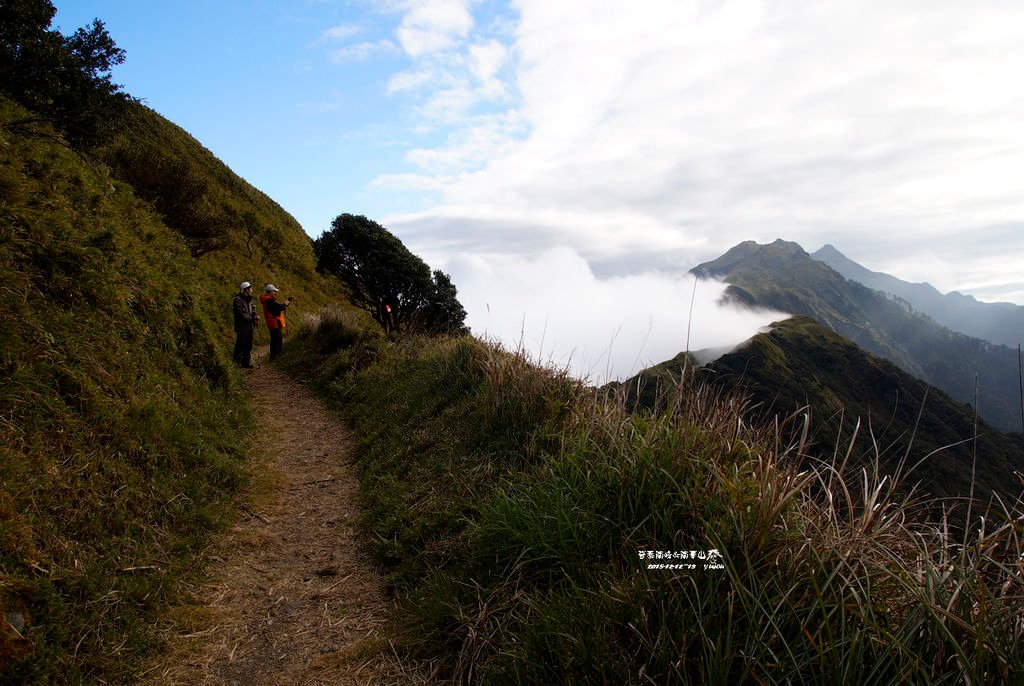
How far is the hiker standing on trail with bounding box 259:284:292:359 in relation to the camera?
43.2ft

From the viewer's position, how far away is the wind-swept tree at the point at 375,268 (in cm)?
2159

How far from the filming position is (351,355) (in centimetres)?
1167

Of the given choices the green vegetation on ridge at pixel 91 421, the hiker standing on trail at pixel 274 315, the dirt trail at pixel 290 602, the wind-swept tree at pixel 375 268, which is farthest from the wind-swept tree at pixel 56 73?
the wind-swept tree at pixel 375 268

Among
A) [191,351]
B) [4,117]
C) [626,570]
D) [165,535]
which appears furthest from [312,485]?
[4,117]

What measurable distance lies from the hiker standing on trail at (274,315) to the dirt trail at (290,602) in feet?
25.2

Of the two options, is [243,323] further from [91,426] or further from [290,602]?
[290,602]

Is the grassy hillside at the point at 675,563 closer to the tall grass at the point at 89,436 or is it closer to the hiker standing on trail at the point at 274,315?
the tall grass at the point at 89,436

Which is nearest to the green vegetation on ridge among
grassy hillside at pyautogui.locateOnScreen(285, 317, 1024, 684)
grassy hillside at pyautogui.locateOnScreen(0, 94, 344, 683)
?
grassy hillside at pyautogui.locateOnScreen(0, 94, 344, 683)

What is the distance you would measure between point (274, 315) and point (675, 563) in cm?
1319

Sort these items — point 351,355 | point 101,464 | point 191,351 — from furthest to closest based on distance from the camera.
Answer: point 351,355 < point 191,351 < point 101,464

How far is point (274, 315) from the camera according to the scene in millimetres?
13469

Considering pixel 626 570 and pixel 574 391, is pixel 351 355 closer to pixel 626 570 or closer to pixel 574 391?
pixel 574 391

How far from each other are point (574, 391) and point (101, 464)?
445 centimetres

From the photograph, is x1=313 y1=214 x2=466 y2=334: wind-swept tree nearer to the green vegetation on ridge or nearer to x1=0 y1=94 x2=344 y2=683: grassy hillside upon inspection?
the green vegetation on ridge
